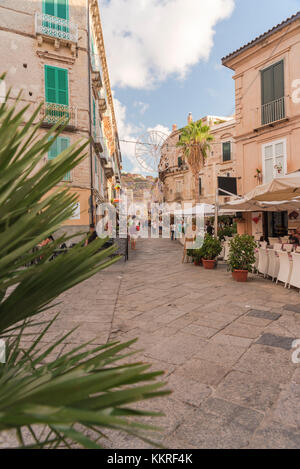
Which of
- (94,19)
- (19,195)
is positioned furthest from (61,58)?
(19,195)

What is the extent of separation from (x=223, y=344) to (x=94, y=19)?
20.0 meters

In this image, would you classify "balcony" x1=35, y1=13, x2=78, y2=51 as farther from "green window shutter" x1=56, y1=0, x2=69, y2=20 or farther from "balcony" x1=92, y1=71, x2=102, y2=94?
"balcony" x1=92, y1=71, x2=102, y2=94

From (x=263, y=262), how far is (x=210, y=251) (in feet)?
6.89

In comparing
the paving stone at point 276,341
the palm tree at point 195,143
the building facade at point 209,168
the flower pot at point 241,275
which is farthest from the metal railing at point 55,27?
the paving stone at point 276,341

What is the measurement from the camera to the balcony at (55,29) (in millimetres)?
13203

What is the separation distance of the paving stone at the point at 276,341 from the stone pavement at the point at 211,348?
0.04 ft

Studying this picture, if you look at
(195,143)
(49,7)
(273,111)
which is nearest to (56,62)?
(49,7)

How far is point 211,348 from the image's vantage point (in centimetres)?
308

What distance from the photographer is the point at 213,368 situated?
8.72 feet

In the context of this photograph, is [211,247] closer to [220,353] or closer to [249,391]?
[220,353]

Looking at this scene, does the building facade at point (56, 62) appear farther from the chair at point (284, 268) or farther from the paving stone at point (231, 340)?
the paving stone at point (231, 340)

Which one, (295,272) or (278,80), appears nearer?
(295,272)

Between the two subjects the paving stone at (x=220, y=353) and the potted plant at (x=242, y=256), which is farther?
A: the potted plant at (x=242, y=256)

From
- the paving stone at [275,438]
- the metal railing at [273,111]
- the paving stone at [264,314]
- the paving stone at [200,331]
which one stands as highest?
the metal railing at [273,111]
